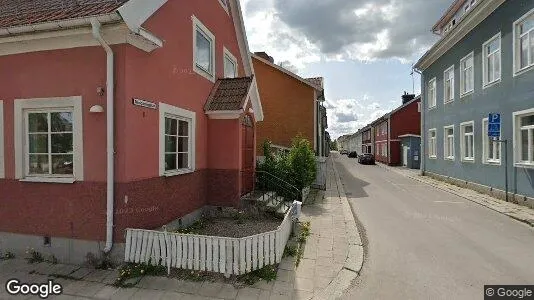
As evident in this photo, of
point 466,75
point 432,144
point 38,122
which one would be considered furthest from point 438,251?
point 432,144

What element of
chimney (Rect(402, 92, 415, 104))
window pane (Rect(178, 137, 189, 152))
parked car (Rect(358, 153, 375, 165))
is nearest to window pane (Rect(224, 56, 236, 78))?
window pane (Rect(178, 137, 189, 152))

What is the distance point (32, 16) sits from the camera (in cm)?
598

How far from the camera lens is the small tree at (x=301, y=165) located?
41.0 feet

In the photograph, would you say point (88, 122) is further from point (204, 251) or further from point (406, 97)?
point (406, 97)

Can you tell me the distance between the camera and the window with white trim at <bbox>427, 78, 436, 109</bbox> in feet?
67.7

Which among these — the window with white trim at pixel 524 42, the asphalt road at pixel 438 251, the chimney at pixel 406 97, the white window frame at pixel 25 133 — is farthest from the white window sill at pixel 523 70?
the chimney at pixel 406 97

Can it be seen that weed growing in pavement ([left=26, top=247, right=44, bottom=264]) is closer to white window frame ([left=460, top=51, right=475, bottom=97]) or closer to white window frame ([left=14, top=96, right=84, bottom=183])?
white window frame ([left=14, top=96, right=84, bottom=183])

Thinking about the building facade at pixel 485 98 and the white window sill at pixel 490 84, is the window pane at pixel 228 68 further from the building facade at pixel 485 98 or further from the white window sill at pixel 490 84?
the white window sill at pixel 490 84

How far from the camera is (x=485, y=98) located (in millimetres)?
13695

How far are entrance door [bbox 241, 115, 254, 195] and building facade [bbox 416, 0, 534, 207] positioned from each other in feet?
30.6

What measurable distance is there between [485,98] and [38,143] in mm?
16003

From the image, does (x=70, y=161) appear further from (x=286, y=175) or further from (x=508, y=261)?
(x=508, y=261)

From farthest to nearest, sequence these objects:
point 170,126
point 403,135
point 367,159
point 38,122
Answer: point 367,159
point 403,135
point 170,126
point 38,122

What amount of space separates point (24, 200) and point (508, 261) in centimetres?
943
